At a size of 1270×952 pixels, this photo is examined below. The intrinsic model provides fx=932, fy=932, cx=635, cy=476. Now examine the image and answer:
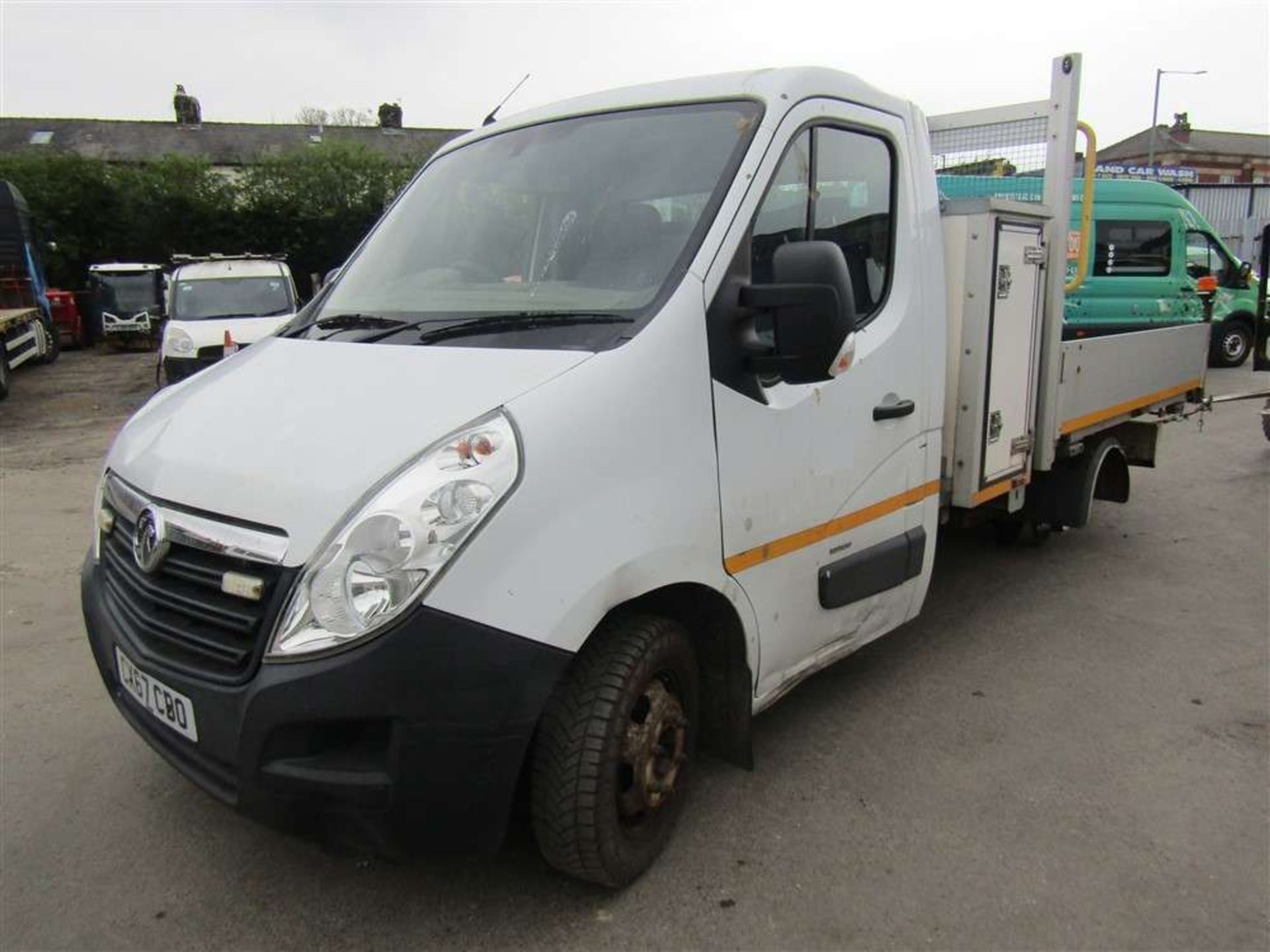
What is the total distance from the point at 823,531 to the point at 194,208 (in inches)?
1089

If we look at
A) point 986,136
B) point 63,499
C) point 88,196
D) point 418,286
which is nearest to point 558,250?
point 418,286

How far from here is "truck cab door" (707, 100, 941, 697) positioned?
8.89 ft

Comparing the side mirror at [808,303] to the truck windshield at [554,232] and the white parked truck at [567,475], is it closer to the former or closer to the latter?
the white parked truck at [567,475]

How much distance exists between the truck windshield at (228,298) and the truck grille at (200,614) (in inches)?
450

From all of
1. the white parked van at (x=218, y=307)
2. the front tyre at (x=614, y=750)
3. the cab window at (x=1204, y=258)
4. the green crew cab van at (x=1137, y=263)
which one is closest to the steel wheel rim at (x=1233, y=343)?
the cab window at (x=1204, y=258)

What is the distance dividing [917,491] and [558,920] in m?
1.99

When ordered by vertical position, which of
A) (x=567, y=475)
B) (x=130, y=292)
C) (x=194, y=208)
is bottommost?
(x=567, y=475)

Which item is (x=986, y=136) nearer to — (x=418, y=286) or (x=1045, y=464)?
(x=1045, y=464)

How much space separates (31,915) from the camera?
2.61 meters

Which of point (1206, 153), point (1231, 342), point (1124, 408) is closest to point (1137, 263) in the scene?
point (1231, 342)

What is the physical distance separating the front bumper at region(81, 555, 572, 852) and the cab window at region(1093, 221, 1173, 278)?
40.7 ft

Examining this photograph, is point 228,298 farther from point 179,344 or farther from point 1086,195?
point 1086,195

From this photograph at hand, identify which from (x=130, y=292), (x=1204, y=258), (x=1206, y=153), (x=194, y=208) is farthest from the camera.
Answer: (x=1206, y=153)

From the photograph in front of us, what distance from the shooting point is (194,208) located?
26.2 metres
